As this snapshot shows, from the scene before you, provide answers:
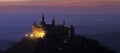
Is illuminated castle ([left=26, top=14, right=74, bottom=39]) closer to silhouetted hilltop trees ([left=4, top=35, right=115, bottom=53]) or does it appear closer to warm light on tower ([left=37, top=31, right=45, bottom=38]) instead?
warm light on tower ([left=37, top=31, right=45, bottom=38])

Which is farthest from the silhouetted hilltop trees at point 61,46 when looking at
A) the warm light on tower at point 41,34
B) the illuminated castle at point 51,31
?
the warm light on tower at point 41,34

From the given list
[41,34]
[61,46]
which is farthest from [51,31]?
[61,46]

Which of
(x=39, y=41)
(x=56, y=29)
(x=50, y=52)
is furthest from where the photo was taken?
(x=56, y=29)

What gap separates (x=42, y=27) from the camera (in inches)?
3260

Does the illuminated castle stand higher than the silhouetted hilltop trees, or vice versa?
the illuminated castle

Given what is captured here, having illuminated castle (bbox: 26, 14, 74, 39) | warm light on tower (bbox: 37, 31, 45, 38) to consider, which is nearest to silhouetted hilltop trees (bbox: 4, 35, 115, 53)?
illuminated castle (bbox: 26, 14, 74, 39)

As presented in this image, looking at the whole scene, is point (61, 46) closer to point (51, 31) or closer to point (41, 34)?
point (51, 31)

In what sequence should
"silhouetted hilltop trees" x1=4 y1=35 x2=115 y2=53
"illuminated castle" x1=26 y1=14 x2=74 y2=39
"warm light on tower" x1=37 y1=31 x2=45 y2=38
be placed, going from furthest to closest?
1. "warm light on tower" x1=37 y1=31 x2=45 y2=38
2. "illuminated castle" x1=26 y1=14 x2=74 y2=39
3. "silhouetted hilltop trees" x1=4 y1=35 x2=115 y2=53

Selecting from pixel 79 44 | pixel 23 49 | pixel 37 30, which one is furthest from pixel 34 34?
pixel 79 44

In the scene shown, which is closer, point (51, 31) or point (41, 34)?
point (51, 31)

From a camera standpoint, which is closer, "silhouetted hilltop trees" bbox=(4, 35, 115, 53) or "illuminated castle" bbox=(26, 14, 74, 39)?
"silhouetted hilltop trees" bbox=(4, 35, 115, 53)

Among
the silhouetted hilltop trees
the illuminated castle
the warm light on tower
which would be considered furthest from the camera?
the warm light on tower

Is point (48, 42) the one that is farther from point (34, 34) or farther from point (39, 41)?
point (34, 34)

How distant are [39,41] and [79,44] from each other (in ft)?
21.0
